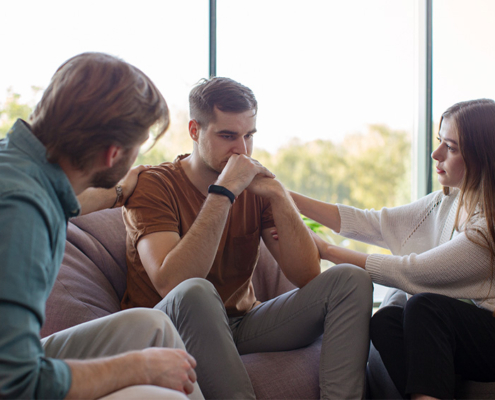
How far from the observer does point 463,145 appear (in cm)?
165

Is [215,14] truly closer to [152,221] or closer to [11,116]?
[11,116]

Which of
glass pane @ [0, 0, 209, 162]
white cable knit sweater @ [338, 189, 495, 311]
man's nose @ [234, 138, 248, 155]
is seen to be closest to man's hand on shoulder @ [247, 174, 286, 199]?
man's nose @ [234, 138, 248, 155]

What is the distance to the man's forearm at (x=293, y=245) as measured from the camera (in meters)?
1.63

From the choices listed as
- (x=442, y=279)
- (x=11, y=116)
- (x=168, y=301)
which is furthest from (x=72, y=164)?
(x=11, y=116)

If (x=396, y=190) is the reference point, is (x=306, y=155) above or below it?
above

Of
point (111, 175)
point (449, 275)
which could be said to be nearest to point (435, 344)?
point (449, 275)

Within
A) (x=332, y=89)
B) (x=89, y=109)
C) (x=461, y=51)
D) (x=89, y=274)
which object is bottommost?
(x=89, y=274)

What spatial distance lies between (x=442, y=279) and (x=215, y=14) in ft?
7.07

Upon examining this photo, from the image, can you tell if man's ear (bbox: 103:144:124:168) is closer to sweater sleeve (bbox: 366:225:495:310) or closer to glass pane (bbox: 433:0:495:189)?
sweater sleeve (bbox: 366:225:495:310)

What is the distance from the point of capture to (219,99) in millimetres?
1695

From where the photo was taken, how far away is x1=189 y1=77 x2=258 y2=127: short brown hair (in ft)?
5.54

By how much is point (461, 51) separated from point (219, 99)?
245cm

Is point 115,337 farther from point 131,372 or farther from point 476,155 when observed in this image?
point 476,155

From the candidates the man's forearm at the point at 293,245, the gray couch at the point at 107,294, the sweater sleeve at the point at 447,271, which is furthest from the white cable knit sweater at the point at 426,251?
the gray couch at the point at 107,294
